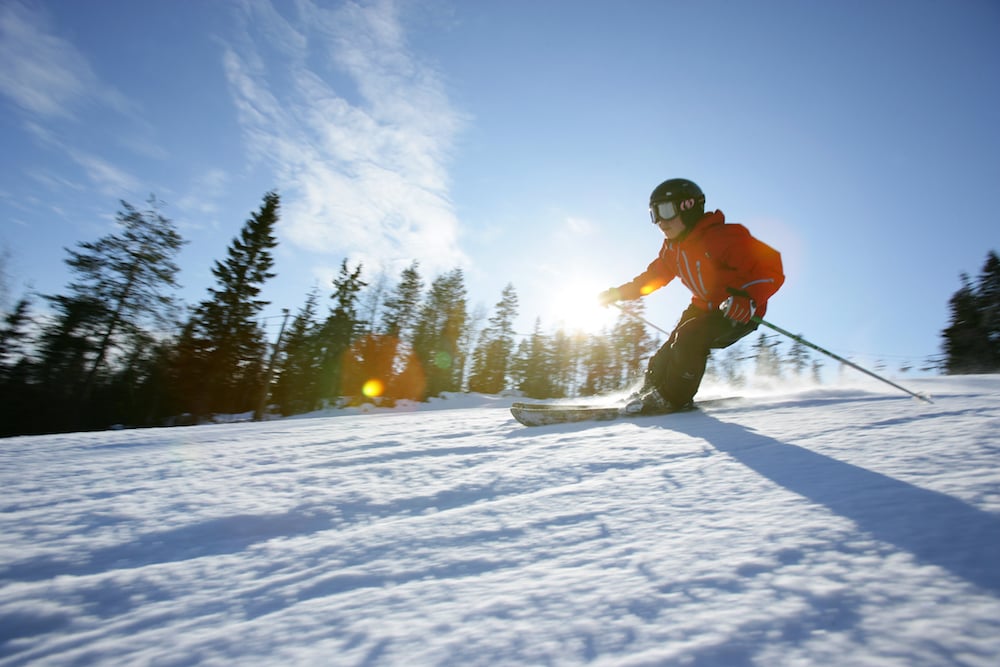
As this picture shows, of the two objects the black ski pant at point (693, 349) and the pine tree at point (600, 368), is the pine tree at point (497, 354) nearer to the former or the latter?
the pine tree at point (600, 368)

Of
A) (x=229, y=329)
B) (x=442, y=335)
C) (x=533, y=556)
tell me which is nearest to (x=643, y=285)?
(x=533, y=556)

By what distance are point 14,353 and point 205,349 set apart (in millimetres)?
12256

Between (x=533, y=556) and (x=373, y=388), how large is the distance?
111 feet

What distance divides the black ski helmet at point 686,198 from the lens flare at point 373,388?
31407 millimetres

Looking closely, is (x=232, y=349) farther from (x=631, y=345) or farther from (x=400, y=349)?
(x=631, y=345)

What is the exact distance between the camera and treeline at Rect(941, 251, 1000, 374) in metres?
26.5

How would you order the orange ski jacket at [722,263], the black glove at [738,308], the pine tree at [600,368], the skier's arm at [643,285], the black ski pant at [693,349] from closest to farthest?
the black glove at [738,308], the orange ski jacket at [722,263], the black ski pant at [693,349], the skier's arm at [643,285], the pine tree at [600,368]

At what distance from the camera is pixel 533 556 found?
1.23 metres

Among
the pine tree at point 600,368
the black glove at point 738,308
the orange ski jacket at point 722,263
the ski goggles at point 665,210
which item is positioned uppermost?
the pine tree at point 600,368

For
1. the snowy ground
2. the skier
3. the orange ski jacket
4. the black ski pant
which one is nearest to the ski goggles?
the skier

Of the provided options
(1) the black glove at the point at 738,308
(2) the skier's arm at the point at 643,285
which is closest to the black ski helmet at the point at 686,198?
(2) the skier's arm at the point at 643,285

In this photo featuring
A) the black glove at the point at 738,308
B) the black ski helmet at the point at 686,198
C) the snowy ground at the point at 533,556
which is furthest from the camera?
the black ski helmet at the point at 686,198

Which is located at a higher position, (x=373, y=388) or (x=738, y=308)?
(x=373, y=388)

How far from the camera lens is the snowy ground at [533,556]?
0.83 metres
